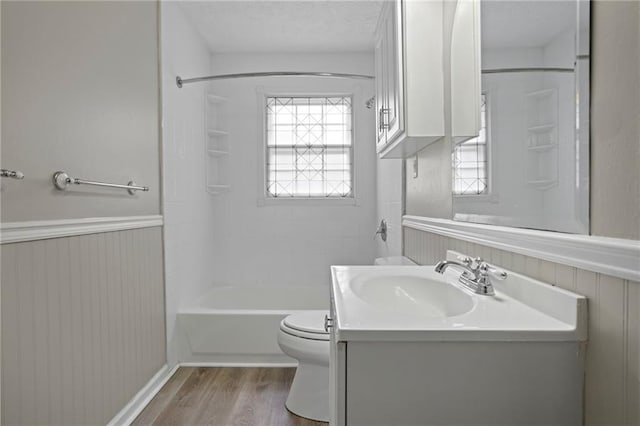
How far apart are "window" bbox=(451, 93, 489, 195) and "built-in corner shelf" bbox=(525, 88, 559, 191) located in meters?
0.28

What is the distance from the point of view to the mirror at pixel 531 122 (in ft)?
2.92

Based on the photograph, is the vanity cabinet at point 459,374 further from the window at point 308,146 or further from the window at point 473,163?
the window at point 308,146

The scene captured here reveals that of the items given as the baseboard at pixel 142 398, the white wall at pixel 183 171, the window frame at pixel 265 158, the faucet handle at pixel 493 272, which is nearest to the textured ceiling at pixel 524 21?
the faucet handle at pixel 493 272

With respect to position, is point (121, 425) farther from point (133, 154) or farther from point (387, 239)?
point (387, 239)

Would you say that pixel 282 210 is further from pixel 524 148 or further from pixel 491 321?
pixel 491 321

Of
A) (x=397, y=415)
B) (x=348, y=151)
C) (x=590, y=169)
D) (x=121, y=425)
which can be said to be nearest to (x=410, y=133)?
(x=590, y=169)

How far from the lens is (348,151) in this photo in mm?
3943

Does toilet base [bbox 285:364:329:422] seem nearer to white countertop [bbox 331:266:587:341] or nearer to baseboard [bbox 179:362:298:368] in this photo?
baseboard [bbox 179:362:298:368]

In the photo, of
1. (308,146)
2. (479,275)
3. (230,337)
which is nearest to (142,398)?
(230,337)

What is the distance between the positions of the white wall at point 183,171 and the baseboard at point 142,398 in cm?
11

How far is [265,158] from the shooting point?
3893 millimetres

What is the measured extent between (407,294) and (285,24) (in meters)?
2.56

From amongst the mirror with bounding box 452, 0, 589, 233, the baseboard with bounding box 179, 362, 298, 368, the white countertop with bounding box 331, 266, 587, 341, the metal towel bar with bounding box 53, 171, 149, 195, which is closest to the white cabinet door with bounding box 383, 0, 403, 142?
the mirror with bounding box 452, 0, 589, 233

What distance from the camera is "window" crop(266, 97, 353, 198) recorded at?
394cm
